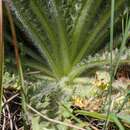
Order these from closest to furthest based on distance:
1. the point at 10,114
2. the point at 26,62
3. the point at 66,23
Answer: the point at 10,114 → the point at 66,23 → the point at 26,62

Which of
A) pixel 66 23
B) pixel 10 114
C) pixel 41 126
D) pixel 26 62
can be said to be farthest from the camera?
pixel 26 62

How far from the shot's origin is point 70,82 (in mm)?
2037

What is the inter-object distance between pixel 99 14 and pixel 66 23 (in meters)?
0.18

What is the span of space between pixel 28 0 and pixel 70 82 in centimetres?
46

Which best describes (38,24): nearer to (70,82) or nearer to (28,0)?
(28,0)

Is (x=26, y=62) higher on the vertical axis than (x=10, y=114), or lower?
higher

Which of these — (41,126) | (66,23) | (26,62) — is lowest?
(41,126)

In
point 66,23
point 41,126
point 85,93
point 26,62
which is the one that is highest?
point 66,23

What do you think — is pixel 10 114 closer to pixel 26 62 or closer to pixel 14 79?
pixel 14 79

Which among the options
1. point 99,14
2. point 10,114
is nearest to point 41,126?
point 10,114

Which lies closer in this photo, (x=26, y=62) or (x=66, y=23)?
(x=66, y=23)

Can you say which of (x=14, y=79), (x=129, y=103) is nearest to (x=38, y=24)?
(x=14, y=79)

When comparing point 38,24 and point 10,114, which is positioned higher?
point 38,24

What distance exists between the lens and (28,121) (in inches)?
68.7
